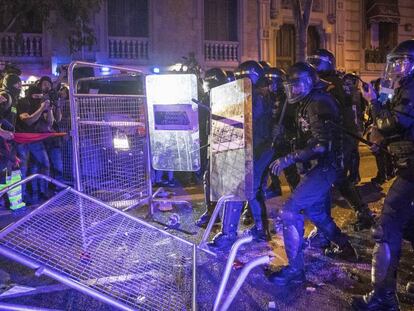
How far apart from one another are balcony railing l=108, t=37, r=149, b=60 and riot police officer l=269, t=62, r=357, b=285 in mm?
14153

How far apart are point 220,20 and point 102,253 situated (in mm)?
Answer: 16911

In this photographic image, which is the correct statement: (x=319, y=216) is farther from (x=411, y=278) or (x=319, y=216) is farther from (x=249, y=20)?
(x=249, y=20)

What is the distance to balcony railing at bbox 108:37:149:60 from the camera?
1750 centimetres

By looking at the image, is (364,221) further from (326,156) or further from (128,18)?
(128,18)

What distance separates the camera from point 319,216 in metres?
4.68

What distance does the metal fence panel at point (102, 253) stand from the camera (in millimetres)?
3065

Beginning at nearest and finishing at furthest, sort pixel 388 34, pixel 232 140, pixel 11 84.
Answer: pixel 232 140
pixel 11 84
pixel 388 34

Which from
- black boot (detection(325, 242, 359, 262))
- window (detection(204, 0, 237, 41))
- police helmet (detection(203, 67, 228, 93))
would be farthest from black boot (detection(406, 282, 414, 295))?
window (detection(204, 0, 237, 41))

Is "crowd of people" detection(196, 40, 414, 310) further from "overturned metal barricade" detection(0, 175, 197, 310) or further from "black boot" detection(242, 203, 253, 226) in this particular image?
"overturned metal barricade" detection(0, 175, 197, 310)

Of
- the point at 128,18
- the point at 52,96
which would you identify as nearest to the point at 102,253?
the point at 52,96

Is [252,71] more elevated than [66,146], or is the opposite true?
[252,71]

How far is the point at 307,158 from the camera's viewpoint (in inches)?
162

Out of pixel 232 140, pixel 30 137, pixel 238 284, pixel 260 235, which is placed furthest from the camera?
pixel 30 137

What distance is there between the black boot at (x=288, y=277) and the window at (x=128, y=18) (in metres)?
15.2
